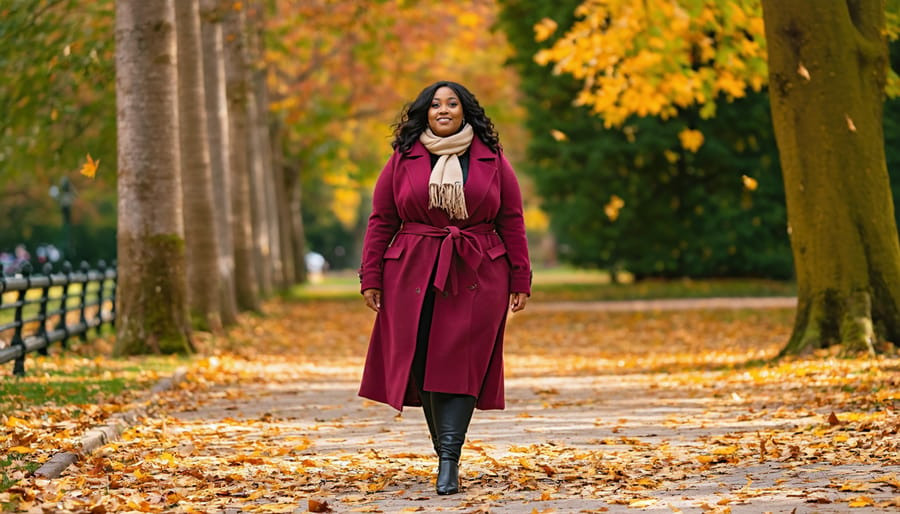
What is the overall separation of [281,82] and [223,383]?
27.0 meters

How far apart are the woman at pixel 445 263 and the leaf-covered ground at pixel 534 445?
543 millimetres

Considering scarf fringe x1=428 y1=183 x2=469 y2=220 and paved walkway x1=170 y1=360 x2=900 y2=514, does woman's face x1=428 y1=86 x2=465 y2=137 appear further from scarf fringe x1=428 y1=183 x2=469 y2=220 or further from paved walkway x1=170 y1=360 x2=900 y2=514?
paved walkway x1=170 y1=360 x2=900 y2=514

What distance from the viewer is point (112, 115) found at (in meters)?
23.4

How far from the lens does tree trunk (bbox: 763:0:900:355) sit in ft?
45.1

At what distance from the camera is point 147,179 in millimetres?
15461

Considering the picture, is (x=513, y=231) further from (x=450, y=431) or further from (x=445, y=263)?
(x=450, y=431)

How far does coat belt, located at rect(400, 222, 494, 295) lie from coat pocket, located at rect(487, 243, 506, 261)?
0.04 meters

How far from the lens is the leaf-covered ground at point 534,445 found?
7043 mm

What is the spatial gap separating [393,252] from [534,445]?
7.31 feet

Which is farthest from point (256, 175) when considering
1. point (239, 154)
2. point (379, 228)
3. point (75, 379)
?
point (379, 228)

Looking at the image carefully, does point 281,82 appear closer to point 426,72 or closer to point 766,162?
point 426,72

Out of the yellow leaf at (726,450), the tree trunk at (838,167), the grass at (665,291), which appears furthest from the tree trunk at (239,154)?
the yellow leaf at (726,450)

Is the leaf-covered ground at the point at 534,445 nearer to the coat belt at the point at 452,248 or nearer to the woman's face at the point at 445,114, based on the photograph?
the coat belt at the point at 452,248

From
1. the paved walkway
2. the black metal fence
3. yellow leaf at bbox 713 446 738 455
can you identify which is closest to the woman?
the paved walkway
